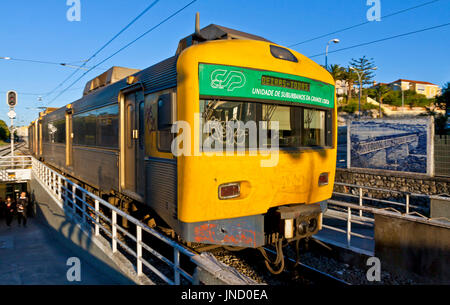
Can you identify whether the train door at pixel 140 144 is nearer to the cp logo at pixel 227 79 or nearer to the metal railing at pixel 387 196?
the cp logo at pixel 227 79

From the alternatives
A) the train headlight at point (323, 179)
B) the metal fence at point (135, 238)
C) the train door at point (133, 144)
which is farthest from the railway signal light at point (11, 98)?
the train headlight at point (323, 179)

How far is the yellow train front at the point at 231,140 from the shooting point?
4.32 m

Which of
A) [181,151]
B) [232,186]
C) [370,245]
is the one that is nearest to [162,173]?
[181,151]

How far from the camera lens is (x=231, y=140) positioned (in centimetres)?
454

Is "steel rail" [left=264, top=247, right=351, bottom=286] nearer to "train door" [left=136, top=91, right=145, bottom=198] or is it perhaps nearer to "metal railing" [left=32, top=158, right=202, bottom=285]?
"metal railing" [left=32, top=158, right=202, bottom=285]

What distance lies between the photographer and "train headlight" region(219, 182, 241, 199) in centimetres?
447

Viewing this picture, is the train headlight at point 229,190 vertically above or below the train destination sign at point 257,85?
below

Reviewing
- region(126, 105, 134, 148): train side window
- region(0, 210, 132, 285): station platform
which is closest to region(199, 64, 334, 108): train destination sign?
region(126, 105, 134, 148): train side window

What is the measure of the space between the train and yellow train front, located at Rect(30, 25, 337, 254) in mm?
14

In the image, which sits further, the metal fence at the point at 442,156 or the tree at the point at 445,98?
the tree at the point at 445,98

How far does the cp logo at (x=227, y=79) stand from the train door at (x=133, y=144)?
1.81 m

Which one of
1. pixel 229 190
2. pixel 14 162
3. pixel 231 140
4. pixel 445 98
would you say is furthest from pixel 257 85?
pixel 445 98

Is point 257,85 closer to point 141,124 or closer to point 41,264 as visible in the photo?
point 141,124
